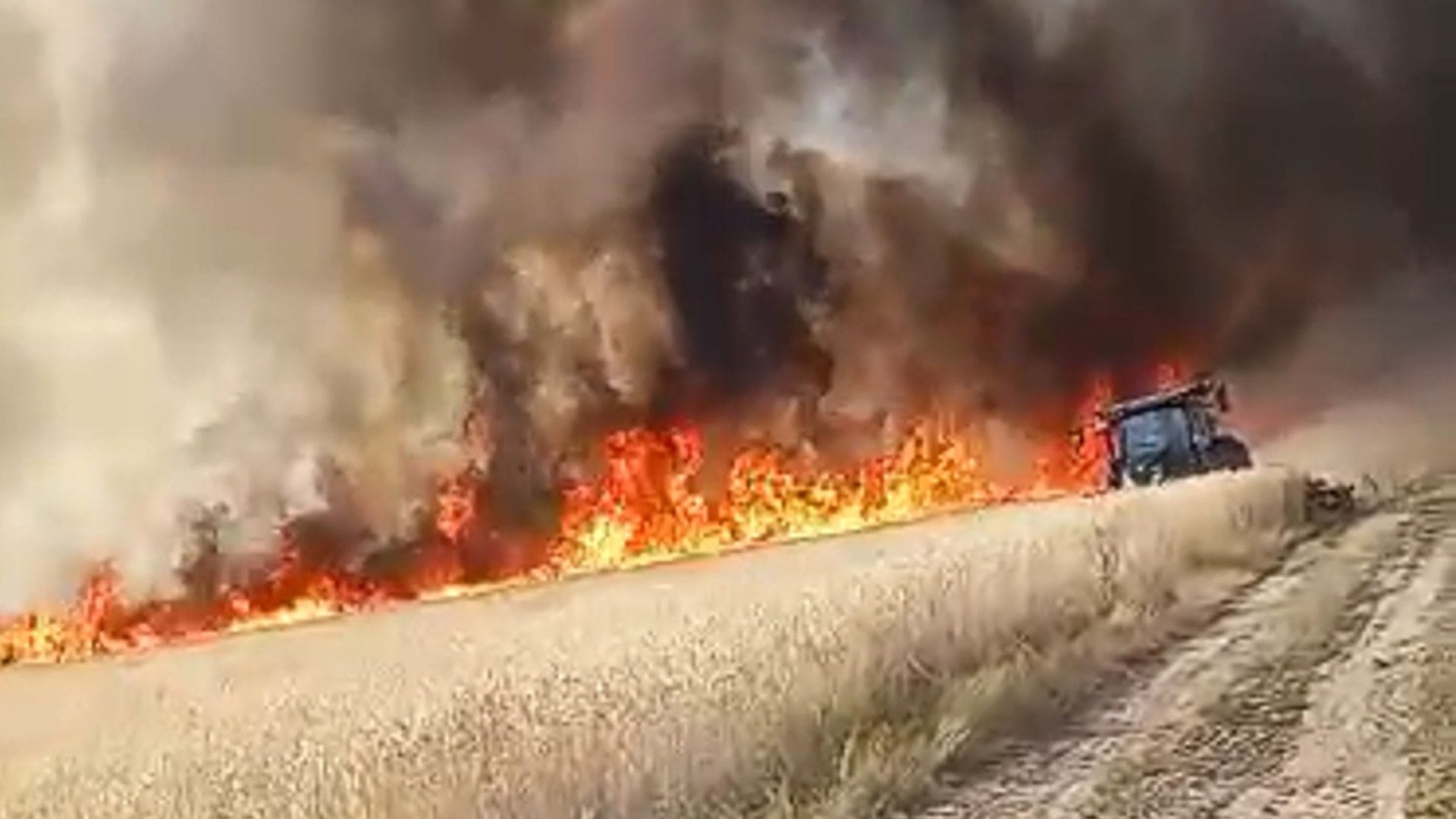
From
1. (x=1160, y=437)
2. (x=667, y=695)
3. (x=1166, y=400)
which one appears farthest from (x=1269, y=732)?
(x=1160, y=437)

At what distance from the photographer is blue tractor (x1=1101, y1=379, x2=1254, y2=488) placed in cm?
3800

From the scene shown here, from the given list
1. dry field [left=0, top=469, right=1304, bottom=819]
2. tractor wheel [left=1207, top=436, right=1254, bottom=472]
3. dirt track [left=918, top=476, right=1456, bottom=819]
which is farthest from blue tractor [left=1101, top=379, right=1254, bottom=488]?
dirt track [left=918, top=476, right=1456, bottom=819]

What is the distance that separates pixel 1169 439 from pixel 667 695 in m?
27.0

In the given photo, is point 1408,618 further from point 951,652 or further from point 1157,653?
point 951,652

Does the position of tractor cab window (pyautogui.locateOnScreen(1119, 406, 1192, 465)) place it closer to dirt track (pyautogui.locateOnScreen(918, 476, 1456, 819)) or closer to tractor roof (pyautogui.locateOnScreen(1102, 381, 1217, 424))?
tractor roof (pyautogui.locateOnScreen(1102, 381, 1217, 424))

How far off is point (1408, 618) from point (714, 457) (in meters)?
29.1

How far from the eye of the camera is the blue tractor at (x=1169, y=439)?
38.0 meters

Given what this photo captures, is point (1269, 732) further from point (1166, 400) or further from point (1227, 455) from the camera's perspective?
point (1227, 455)

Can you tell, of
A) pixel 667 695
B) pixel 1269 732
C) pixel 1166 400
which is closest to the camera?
pixel 1269 732

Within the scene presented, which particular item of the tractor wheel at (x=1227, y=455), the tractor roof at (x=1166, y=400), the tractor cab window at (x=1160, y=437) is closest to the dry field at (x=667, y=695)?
the tractor roof at (x=1166, y=400)

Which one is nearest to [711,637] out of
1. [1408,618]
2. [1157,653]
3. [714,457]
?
[1157,653]

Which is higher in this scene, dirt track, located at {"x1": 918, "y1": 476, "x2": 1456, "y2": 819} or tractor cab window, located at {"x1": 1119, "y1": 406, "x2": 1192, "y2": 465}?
tractor cab window, located at {"x1": 1119, "y1": 406, "x2": 1192, "y2": 465}

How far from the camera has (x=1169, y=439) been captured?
38.4 meters

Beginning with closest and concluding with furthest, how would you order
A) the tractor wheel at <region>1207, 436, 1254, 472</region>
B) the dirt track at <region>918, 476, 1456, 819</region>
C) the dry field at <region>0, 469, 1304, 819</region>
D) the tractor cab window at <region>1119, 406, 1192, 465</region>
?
the dirt track at <region>918, 476, 1456, 819</region> < the dry field at <region>0, 469, 1304, 819</region> < the tractor wheel at <region>1207, 436, 1254, 472</region> < the tractor cab window at <region>1119, 406, 1192, 465</region>
